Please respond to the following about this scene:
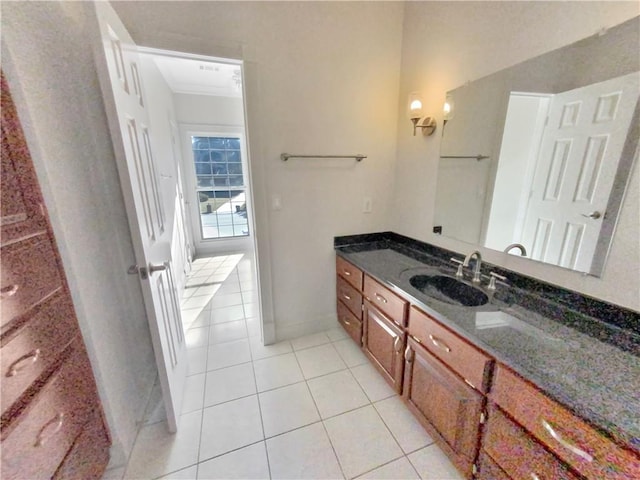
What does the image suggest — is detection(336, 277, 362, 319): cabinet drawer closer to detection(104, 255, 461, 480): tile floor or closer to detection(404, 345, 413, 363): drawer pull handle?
detection(104, 255, 461, 480): tile floor

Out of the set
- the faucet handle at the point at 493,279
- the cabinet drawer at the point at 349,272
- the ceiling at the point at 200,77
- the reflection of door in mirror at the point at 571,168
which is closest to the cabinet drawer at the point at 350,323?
the cabinet drawer at the point at 349,272

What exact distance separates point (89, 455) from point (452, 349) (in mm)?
1596

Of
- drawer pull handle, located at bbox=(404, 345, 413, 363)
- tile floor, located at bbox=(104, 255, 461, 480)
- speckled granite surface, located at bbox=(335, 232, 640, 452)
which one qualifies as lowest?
tile floor, located at bbox=(104, 255, 461, 480)

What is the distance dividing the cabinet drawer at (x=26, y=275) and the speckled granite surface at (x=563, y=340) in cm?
149

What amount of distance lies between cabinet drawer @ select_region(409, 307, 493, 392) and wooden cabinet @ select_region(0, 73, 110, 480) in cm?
150

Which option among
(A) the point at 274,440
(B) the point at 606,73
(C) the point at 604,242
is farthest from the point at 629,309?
(A) the point at 274,440

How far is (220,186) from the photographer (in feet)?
15.3

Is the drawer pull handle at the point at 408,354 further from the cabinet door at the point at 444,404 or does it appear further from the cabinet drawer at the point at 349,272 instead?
the cabinet drawer at the point at 349,272

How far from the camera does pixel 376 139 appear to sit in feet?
6.79

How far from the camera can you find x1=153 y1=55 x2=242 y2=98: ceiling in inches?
117

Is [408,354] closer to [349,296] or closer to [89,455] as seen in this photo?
[349,296]

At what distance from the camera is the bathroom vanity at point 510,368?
0.70 m

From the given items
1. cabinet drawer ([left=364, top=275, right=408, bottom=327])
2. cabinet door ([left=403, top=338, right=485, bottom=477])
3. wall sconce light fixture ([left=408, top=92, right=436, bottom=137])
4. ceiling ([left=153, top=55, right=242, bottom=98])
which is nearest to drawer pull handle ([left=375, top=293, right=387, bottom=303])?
cabinet drawer ([left=364, top=275, right=408, bottom=327])

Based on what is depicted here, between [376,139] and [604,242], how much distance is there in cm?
149
